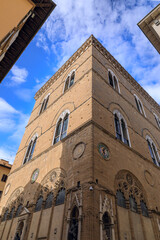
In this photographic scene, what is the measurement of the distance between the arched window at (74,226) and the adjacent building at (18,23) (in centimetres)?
666

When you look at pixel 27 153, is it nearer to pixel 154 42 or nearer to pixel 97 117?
pixel 97 117

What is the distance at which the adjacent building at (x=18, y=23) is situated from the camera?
5343 millimetres

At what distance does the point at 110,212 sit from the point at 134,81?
14231 millimetres

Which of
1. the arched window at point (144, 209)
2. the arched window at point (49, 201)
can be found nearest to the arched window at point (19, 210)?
the arched window at point (49, 201)

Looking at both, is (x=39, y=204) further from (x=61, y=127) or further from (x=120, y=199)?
(x=61, y=127)

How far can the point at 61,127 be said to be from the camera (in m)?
10.2

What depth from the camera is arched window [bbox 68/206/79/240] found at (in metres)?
5.33

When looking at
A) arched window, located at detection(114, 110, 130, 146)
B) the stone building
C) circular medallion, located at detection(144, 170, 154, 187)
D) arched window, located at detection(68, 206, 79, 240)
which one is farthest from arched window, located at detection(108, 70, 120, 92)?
arched window, located at detection(68, 206, 79, 240)

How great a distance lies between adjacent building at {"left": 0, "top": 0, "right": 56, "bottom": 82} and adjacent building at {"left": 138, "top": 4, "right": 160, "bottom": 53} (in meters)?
4.68

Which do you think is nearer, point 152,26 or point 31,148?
point 152,26

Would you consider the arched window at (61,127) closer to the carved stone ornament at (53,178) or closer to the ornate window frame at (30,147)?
the carved stone ornament at (53,178)

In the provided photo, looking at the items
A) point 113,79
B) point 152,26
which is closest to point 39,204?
point 113,79

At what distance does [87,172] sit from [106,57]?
11.3 meters

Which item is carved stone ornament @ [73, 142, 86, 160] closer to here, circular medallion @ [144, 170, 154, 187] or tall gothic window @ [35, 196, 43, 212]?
tall gothic window @ [35, 196, 43, 212]
